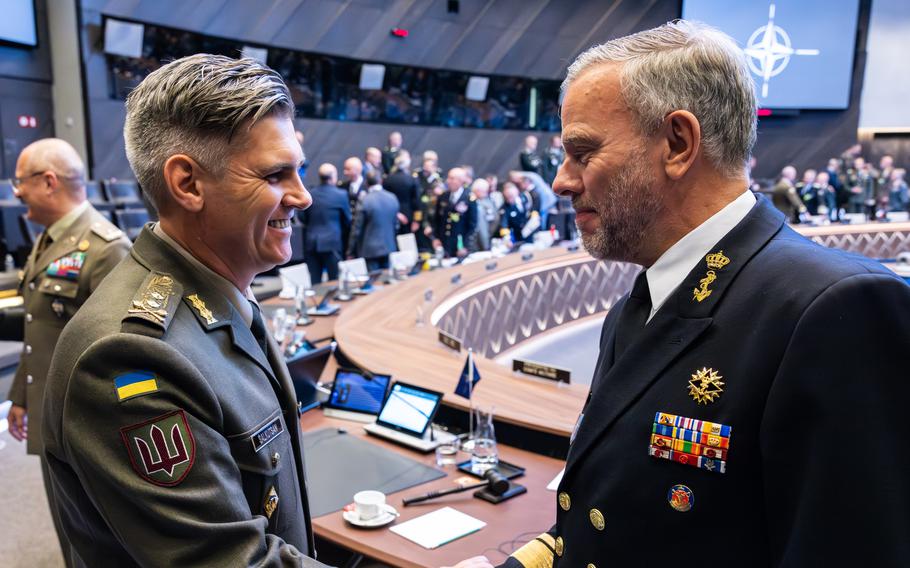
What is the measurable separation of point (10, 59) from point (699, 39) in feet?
34.2

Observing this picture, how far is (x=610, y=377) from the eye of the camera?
1.10 m

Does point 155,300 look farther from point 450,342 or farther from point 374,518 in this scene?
point 450,342

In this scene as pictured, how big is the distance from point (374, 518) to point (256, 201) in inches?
40.2

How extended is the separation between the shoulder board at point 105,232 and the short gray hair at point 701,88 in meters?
2.30

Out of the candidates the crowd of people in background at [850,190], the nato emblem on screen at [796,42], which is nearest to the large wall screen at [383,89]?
the nato emblem on screen at [796,42]

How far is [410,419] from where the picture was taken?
7.91ft

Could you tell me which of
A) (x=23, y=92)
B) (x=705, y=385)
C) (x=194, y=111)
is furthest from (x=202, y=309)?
(x=23, y=92)

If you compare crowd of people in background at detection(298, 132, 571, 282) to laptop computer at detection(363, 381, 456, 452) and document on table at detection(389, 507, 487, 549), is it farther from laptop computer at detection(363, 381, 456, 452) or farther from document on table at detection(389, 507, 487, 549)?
document on table at detection(389, 507, 487, 549)

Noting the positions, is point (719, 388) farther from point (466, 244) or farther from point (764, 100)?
point (764, 100)

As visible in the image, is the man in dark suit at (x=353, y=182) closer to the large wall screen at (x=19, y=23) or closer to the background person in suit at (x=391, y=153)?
the background person in suit at (x=391, y=153)

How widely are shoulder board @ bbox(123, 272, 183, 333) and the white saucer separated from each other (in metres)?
0.94

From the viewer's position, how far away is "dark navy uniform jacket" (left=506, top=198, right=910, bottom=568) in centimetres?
82

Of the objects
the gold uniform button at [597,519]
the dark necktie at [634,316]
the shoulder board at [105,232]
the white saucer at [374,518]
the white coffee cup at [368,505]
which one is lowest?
the white saucer at [374,518]

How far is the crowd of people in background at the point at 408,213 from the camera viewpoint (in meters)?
7.38
